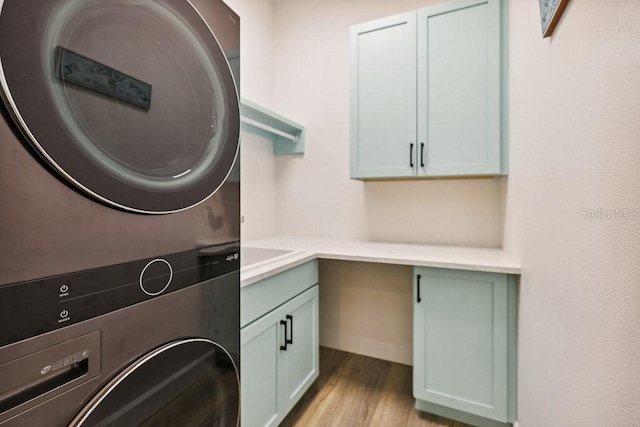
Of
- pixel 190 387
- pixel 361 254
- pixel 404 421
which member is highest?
pixel 361 254

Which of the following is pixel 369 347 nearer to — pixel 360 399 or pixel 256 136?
pixel 360 399

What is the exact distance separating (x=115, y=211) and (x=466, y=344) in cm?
154

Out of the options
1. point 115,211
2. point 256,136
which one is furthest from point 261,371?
point 256,136

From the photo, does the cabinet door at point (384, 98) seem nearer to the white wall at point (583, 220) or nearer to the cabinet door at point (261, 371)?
the white wall at point (583, 220)

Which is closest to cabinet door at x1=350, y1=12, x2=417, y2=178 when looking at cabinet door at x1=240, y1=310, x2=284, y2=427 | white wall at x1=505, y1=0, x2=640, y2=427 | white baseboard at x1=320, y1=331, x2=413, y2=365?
white wall at x1=505, y1=0, x2=640, y2=427

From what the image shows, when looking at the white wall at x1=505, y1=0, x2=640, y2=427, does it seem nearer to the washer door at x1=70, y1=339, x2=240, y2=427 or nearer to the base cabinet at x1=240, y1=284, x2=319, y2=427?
the washer door at x1=70, y1=339, x2=240, y2=427

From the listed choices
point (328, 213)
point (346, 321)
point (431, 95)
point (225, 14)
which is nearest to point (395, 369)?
point (346, 321)

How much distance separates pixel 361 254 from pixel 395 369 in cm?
98

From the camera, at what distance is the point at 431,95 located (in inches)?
63.3

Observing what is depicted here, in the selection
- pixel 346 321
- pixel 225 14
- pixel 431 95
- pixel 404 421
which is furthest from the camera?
pixel 346 321

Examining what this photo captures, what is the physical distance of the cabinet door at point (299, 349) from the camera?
135 cm

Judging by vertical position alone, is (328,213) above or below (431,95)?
below

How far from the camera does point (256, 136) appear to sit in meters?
2.13

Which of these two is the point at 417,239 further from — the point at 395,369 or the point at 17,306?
the point at 17,306
